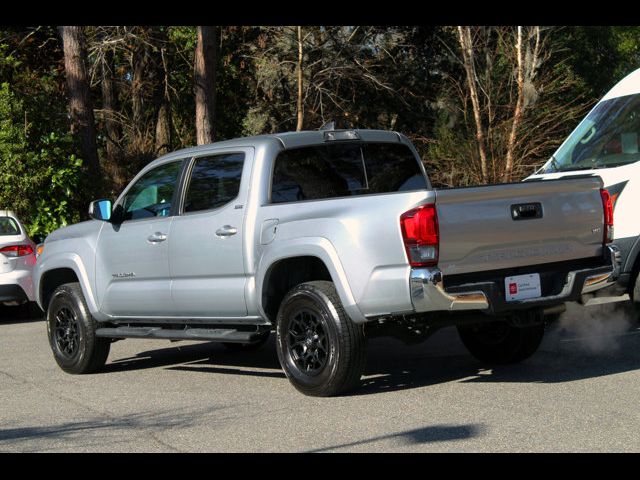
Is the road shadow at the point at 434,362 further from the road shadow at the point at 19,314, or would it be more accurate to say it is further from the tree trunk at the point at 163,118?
the tree trunk at the point at 163,118

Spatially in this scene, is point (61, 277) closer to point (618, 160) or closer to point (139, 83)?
point (618, 160)

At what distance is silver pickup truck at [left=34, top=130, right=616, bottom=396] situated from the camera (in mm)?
7301

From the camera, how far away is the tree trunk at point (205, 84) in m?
21.7

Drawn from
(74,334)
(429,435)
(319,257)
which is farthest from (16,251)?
(429,435)

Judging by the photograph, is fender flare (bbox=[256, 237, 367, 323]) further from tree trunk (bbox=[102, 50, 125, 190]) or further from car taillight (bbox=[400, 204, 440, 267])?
tree trunk (bbox=[102, 50, 125, 190])

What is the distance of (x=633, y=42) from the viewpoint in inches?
1609

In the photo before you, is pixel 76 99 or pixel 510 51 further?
pixel 510 51

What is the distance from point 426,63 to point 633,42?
1166 cm

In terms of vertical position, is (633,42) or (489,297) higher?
(633,42)

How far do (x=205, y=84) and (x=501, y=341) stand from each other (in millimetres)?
13907
